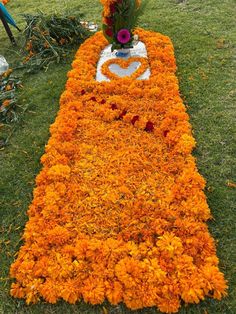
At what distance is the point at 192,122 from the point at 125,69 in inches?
73.7

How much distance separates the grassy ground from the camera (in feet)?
13.1

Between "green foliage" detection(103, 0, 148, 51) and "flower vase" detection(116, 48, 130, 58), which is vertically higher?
"green foliage" detection(103, 0, 148, 51)

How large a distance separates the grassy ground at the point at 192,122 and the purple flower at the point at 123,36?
45.4 inches

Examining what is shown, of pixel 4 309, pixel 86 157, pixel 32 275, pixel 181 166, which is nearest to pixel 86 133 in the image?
pixel 86 157

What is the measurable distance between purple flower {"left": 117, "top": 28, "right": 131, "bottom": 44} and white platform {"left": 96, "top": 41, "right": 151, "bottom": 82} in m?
0.40

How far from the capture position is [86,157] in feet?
16.9

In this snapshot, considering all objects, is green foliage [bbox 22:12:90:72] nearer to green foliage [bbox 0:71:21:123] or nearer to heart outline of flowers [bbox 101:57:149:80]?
green foliage [bbox 0:71:21:123]

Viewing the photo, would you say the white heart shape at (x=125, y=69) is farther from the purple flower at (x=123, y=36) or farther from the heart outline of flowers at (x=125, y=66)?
the purple flower at (x=123, y=36)

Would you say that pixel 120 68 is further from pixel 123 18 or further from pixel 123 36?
pixel 123 18

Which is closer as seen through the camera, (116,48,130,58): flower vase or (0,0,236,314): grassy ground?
(0,0,236,314): grassy ground

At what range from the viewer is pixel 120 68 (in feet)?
22.5

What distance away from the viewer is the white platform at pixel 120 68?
21.9ft

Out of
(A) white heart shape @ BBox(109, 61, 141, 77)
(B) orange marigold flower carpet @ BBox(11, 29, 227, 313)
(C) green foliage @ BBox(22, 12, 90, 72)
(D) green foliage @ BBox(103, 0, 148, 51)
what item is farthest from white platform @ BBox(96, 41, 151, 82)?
(C) green foliage @ BBox(22, 12, 90, 72)

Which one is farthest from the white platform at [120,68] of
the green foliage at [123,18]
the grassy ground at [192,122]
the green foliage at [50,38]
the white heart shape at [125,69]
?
the green foliage at [50,38]
